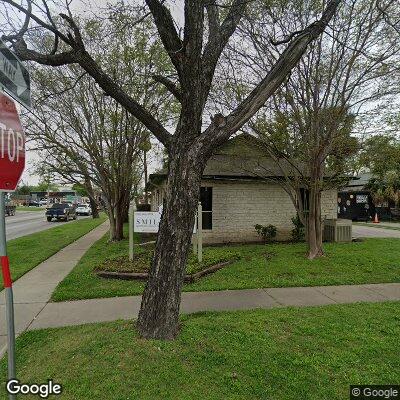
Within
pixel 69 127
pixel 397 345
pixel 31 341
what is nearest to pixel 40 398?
pixel 31 341

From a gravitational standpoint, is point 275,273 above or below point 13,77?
below

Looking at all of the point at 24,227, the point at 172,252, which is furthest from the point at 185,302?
the point at 24,227

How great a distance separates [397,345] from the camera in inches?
162

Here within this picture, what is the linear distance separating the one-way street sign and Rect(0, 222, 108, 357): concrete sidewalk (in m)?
3.22

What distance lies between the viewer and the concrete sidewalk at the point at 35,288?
542 centimetres

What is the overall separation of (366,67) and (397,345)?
7820mm

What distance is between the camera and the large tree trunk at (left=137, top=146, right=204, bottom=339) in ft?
13.0

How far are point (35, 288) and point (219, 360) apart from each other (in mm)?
5387

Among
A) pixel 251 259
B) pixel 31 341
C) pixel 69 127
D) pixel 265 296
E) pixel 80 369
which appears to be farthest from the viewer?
pixel 69 127

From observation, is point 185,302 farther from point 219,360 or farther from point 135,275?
point 219,360

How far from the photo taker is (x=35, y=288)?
7.48 meters

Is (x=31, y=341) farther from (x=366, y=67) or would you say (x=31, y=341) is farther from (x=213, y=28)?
(x=366, y=67)

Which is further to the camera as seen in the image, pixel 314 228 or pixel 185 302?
pixel 314 228

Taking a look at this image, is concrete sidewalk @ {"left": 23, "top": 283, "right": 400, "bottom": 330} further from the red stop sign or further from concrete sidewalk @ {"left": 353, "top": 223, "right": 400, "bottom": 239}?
concrete sidewalk @ {"left": 353, "top": 223, "right": 400, "bottom": 239}
